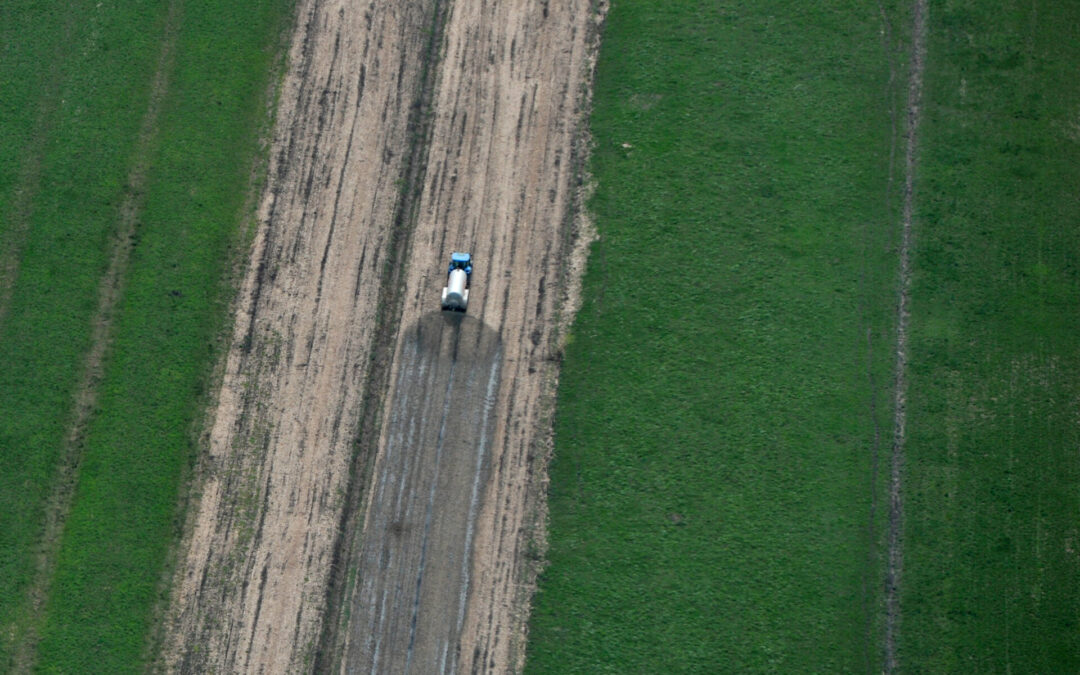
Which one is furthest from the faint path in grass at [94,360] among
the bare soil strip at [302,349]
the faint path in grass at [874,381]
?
the faint path in grass at [874,381]

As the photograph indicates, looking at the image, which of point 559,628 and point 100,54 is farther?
point 100,54

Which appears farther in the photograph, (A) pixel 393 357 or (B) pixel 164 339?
(A) pixel 393 357

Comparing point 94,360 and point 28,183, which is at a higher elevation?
point 28,183

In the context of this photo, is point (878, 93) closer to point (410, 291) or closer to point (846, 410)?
point (846, 410)

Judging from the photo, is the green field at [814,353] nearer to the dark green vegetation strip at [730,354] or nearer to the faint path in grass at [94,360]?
the dark green vegetation strip at [730,354]

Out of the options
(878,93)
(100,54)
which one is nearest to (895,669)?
(878,93)

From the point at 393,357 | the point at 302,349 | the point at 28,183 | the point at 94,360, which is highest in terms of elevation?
the point at 28,183

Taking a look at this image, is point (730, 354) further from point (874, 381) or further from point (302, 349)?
point (302, 349)

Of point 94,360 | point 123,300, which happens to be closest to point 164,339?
point 123,300
